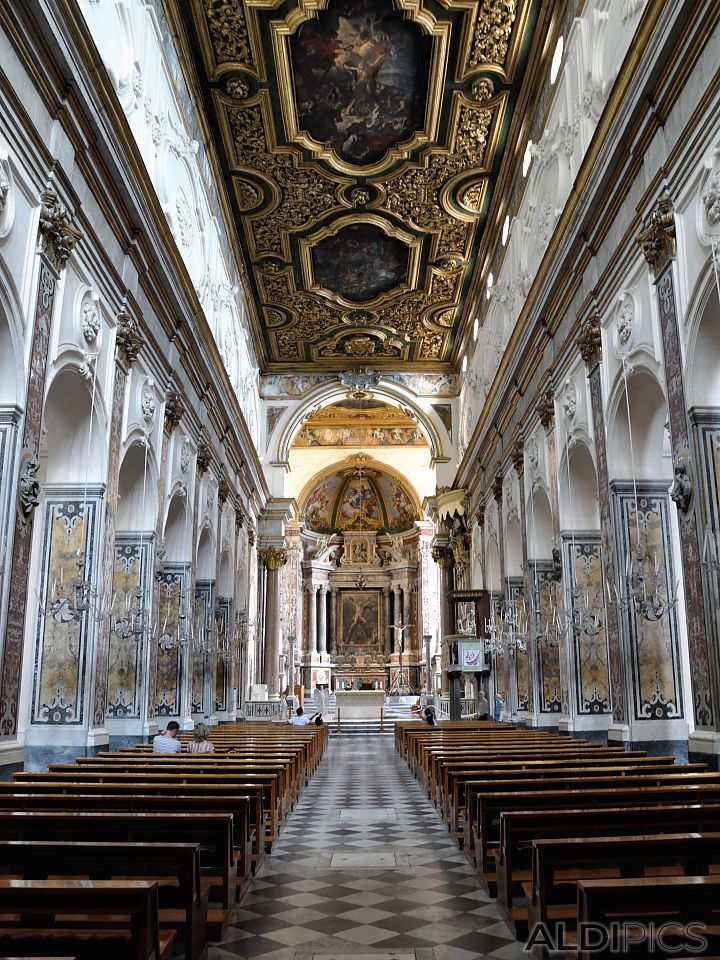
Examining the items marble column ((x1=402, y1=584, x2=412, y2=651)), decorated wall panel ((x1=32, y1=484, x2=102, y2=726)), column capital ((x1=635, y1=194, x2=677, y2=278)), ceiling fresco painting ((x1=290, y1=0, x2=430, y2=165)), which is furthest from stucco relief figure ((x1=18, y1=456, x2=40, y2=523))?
marble column ((x1=402, y1=584, x2=412, y2=651))

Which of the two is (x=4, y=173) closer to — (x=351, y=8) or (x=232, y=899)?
(x=232, y=899)

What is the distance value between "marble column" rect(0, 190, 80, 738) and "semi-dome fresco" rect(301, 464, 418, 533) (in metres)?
28.2

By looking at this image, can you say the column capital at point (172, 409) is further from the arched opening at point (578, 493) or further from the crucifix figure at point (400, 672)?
the crucifix figure at point (400, 672)

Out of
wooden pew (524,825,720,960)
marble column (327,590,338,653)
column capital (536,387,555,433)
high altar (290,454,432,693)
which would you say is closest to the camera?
wooden pew (524,825,720,960)

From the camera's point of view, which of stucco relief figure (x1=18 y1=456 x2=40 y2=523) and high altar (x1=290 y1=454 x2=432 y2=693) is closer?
stucco relief figure (x1=18 y1=456 x2=40 y2=523)

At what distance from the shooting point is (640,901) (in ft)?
10.4

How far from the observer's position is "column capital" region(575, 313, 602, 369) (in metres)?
11.4

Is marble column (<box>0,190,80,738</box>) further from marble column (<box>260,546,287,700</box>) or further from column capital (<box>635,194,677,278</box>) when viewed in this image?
marble column (<box>260,546,287,700</box>)

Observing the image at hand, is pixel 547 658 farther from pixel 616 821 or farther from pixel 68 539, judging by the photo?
pixel 616 821

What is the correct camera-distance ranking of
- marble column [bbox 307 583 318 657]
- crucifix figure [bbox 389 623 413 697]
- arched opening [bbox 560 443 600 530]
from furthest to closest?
marble column [bbox 307 583 318 657] < crucifix figure [bbox 389 623 413 697] < arched opening [bbox 560 443 600 530]

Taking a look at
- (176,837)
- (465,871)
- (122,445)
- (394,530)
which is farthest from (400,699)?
(176,837)

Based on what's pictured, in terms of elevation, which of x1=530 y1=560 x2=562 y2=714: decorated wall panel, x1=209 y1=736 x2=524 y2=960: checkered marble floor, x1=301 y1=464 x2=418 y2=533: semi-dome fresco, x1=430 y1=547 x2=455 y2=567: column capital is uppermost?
x1=301 y1=464 x2=418 y2=533: semi-dome fresco

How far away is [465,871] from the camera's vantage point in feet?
22.5

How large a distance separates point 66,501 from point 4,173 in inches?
163
